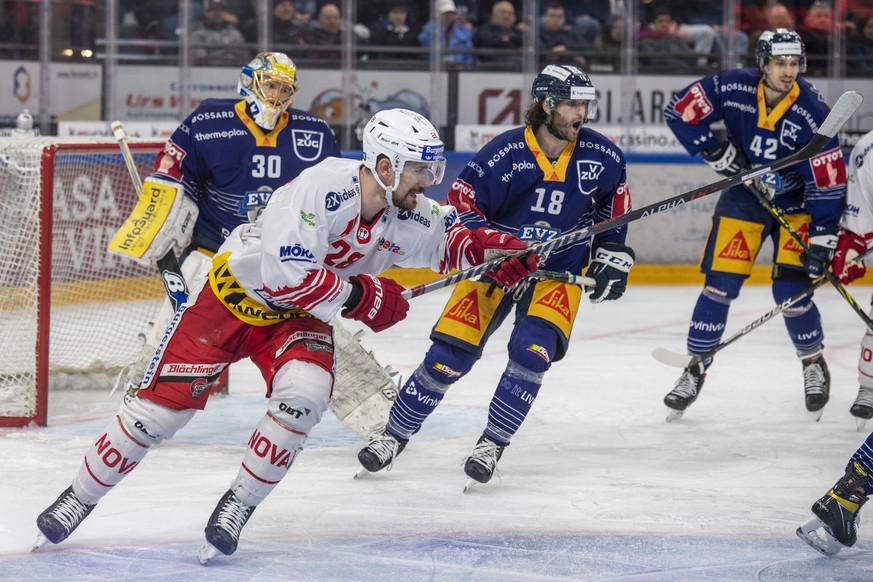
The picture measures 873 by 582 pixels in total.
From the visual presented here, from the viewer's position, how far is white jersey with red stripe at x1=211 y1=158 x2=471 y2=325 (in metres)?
2.74

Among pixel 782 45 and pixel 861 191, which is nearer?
pixel 861 191

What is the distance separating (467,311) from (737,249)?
126 centimetres

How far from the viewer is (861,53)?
828 centimetres

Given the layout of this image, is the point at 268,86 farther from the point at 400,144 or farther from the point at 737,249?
A: the point at 737,249

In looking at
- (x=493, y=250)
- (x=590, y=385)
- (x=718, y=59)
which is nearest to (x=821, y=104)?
(x=590, y=385)

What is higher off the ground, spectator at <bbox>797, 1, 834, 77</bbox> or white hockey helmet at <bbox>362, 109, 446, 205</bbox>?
spectator at <bbox>797, 1, 834, 77</bbox>

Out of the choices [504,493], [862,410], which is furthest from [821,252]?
[504,493]

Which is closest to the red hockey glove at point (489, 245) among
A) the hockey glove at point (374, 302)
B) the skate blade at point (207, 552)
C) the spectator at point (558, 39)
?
the hockey glove at point (374, 302)

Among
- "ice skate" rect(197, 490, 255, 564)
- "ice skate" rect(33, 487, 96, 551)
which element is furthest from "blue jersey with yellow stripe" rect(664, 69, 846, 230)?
"ice skate" rect(33, 487, 96, 551)

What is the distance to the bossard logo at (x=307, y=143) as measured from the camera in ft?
13.5

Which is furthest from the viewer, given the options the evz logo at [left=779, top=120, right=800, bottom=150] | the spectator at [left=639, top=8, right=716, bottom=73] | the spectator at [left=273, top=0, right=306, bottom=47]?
the spectator at [left=639, top=8, right=716, bottom=73]

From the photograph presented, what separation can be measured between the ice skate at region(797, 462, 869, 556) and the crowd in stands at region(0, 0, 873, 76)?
17.7 ft

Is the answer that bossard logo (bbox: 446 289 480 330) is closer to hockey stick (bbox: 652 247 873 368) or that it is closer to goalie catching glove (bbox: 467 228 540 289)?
goalie catching glove (bbox: 467 228 540 289)

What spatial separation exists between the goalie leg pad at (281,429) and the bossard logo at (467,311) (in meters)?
0.80
